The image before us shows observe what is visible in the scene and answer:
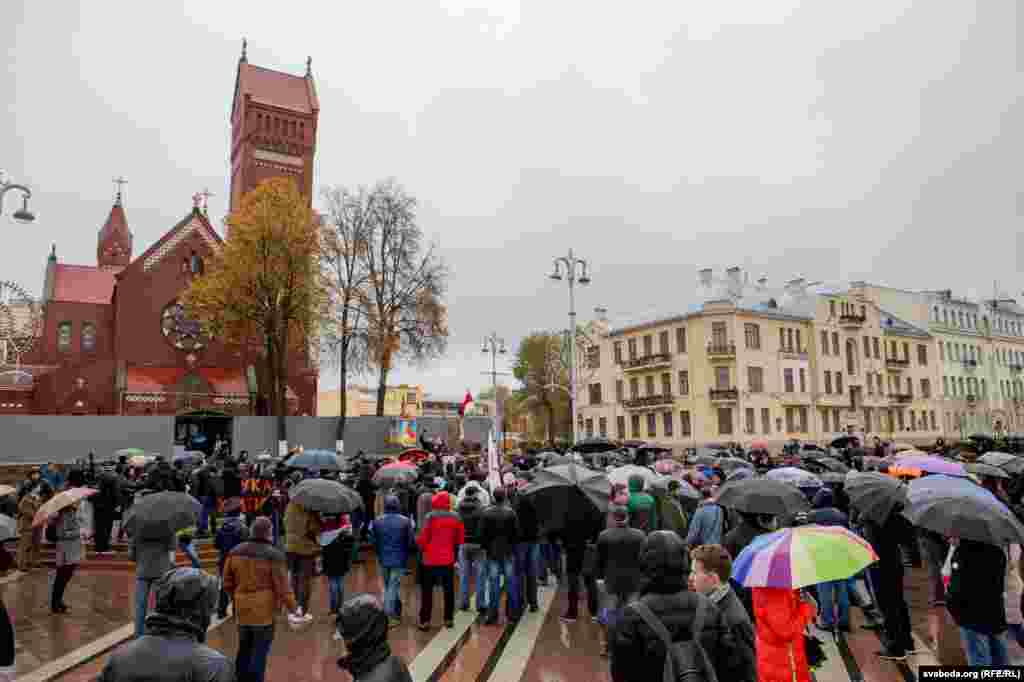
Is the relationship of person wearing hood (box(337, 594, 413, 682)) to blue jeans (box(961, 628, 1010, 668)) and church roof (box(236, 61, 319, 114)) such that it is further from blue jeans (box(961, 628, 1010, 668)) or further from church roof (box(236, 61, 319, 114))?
church roof (box(236, 61, 319, 114))

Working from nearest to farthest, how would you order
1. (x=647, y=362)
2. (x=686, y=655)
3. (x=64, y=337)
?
(x=686, y=655), (x=64, y=337), (x=647, y=362)

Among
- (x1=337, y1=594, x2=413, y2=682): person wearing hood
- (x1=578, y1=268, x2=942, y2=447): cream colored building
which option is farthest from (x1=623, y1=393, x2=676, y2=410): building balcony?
(x1=337, y1=594, x2=413, y2=682): person wearing hood

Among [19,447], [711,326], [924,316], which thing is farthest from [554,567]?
[924,316]

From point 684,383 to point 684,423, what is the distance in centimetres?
276

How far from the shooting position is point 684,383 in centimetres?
4591

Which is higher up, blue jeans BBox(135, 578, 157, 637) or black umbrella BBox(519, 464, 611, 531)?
black umbrella BBox(519, 464, 611, 531)

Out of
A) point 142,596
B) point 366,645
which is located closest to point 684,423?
point 142,596

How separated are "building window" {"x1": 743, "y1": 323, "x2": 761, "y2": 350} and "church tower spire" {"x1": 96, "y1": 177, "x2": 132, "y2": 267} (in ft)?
183

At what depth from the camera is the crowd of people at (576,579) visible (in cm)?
360

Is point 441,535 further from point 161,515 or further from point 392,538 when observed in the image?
point 161,515

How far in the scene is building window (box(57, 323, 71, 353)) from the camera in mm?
43566

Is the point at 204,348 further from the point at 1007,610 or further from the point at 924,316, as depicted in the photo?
the point at 924,316

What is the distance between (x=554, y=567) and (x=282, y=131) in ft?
157

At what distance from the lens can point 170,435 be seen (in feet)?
100
